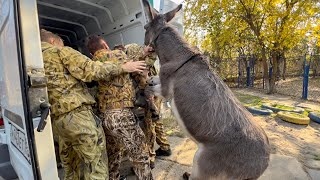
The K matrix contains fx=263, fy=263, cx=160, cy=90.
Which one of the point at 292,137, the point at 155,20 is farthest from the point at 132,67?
the point at 292,137

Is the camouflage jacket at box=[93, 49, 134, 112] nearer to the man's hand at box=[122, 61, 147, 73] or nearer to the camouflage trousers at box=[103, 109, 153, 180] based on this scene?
the camouflage trousers at box=[103, 109, 153, 180]

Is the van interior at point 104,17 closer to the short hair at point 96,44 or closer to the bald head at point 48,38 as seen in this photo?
the short hair at point 96,44

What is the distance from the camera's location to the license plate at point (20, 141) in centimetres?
171

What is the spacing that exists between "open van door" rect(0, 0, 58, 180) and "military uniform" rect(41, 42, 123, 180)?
447mm

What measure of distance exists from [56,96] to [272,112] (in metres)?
6.16

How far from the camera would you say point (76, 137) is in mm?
2311

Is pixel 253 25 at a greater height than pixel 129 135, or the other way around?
pixel 253 25

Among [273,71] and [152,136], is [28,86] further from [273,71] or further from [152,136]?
[273,71]

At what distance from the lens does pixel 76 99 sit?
2.32m

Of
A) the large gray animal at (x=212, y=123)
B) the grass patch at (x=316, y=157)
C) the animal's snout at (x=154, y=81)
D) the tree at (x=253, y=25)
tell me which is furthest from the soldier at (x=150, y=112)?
the tree at (x=253, y=25)

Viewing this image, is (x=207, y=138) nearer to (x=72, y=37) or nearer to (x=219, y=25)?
(x=72, y=37)

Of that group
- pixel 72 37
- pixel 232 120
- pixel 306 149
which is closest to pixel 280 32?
pixel 306 149

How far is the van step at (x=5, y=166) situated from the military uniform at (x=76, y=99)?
43cm

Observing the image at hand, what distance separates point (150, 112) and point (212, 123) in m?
1.25
